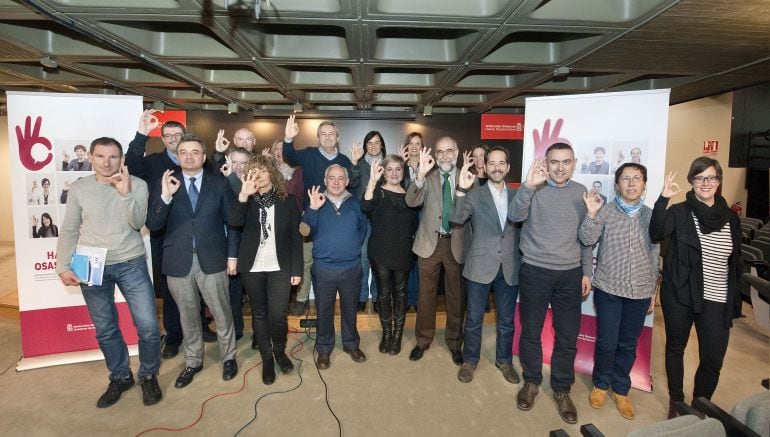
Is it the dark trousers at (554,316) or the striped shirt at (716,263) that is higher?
the striped shirt at (716,263)

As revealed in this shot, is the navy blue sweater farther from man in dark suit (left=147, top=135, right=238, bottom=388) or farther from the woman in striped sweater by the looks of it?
the woman in striped sweater

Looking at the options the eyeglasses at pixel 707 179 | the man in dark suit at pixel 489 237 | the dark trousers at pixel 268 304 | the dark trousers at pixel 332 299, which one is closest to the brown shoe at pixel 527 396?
the man in dark suit at pixel 489 237

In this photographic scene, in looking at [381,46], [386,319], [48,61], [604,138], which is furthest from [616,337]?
[48,61]

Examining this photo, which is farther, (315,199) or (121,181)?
(315,199)

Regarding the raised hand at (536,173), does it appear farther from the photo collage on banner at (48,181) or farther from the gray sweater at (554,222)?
the photo collage on banner at (48,181)

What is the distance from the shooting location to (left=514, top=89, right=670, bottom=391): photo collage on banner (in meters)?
2.72

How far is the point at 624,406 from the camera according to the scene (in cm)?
256

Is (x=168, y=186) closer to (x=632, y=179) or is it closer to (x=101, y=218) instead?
(x=101, y=218)

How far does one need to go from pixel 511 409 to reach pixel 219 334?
7.53 feet

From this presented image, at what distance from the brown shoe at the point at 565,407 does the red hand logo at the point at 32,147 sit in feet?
14.5

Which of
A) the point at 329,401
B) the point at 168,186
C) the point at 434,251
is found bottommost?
the point at 329,401

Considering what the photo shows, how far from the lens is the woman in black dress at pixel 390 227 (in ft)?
9.46

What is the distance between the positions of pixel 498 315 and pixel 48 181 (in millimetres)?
3891

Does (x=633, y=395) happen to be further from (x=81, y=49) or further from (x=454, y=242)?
(x=81, y=49)
